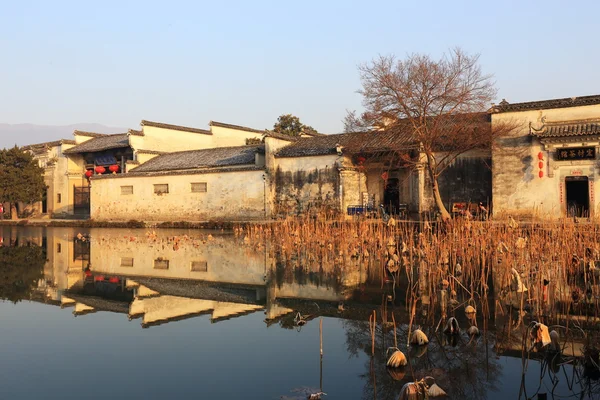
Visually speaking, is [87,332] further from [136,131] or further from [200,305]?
[136,131]

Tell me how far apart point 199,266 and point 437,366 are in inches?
291

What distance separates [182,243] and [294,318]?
411 inches

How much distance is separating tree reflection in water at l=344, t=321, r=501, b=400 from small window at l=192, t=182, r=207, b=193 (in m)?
21.4

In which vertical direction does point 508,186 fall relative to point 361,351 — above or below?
above

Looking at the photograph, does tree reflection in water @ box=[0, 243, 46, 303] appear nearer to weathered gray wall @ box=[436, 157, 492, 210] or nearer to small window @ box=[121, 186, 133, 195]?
small window @ box=[121, 186, 133, 195]

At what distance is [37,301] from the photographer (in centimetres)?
787

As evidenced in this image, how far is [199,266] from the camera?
11.1 metres

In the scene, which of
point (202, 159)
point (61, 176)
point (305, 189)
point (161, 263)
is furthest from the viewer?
point (61, 176)

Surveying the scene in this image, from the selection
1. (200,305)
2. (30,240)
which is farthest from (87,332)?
(30,240)

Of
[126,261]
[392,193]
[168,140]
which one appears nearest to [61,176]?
[168,140]

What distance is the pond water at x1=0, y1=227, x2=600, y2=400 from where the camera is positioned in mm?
4082

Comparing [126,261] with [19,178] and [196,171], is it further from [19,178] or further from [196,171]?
[19,178]

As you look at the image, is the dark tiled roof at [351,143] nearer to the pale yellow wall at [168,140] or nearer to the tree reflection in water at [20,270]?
the pale yellow wall at [168,140]

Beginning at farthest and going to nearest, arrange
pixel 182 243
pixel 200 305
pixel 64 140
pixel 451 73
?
1. pixel 64 140
2. pixel 451 73
3. pixel 182 243
4. pixel 200 305
